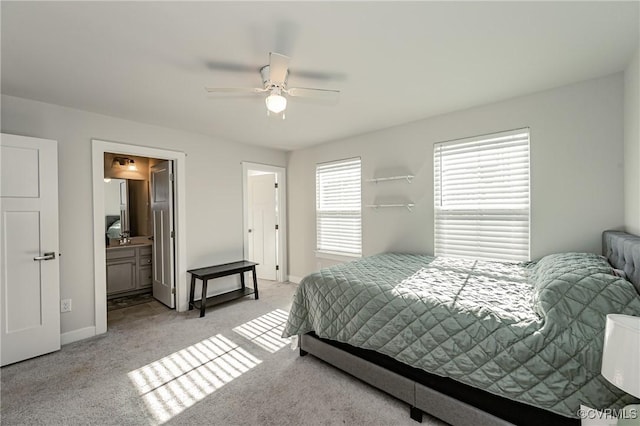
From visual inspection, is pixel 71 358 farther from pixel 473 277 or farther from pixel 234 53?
pixel 473 277

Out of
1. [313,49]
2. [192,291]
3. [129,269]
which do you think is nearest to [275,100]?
[313,49]

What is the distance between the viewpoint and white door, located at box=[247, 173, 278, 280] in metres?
5.04

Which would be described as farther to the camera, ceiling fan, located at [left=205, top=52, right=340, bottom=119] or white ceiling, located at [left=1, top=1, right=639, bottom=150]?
ceiling fan, located at [left=205, top=52, right=340, bottom=119]

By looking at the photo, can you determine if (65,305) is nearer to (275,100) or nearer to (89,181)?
(89,181)

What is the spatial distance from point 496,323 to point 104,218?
3808 millimetres

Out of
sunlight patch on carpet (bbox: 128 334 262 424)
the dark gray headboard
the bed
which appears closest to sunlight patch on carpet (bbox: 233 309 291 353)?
sunlight patch on carpet (bbox: 128 334 262 424)

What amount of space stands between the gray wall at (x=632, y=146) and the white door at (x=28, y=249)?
4.91m

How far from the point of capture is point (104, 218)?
9.92 ft

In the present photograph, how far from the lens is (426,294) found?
6.05 ft

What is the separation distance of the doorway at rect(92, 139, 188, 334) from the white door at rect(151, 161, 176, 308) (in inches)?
2.4

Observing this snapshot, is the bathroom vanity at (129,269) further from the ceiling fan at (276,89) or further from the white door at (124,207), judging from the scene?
the ceiling fan at (276,89)

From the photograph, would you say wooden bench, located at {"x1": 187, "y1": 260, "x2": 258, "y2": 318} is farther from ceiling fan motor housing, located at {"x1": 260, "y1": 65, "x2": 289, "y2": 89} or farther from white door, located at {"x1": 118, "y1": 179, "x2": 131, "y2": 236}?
ceiling fan motor housing, located at {"x1": 260, "y1": 65, "x2": 289, "y2": 89}

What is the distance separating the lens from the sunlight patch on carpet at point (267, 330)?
2.69 meters

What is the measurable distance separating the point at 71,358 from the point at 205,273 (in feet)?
4.65
